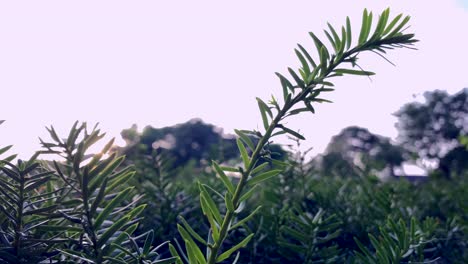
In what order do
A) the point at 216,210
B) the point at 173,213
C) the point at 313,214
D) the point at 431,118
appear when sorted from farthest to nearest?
the point at 431,118, the point at 313,214, the point at 173,213, the point at 216,210

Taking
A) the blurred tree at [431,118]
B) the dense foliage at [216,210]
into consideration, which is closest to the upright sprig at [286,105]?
the dense foliage at [216,210]

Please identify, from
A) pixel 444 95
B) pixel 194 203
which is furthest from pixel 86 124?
pixel 444 95

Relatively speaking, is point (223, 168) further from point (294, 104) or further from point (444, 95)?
point (444, 95)

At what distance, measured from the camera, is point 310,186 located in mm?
1578

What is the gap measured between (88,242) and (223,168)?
0.18 meters

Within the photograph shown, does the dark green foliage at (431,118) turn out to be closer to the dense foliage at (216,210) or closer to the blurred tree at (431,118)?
the blurred tree at (431,118)

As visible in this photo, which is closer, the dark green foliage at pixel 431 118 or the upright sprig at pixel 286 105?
the upright sprig at pixel 286 105

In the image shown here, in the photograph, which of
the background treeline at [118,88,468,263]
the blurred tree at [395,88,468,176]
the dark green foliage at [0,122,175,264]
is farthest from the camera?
the blurred tree at [395,88,468,176]

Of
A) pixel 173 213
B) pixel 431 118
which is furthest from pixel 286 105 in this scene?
pixel 431 118

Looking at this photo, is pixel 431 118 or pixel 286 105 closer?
pixel 286 105

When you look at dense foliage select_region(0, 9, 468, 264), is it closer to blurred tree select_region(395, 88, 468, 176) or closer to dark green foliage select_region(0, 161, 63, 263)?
dark green foliage select_region(0, 161, 63, 263)

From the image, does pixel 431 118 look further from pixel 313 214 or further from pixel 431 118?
pixel 313 214

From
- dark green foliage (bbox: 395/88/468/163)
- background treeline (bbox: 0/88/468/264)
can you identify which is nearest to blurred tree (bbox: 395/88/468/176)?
dark green foliage (bbox: 395/88/468/163)

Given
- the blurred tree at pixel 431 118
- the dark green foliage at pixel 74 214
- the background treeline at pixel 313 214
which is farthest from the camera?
the blurred tree at pixel 431 118
